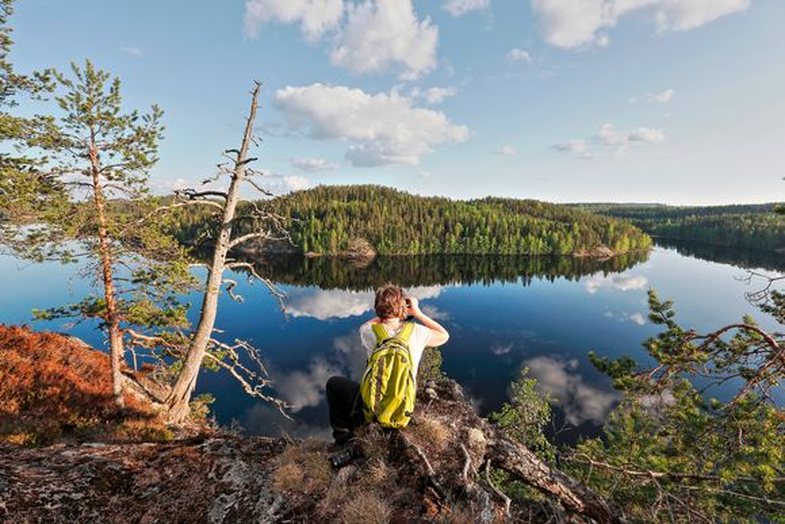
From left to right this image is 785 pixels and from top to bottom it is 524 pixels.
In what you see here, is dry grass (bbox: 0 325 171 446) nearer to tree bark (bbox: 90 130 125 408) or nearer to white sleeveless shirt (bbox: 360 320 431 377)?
tree bark (bbox: 90 130 125 408)

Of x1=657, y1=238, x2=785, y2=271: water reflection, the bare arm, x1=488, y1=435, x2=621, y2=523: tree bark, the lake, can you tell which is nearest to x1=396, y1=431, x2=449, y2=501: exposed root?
x1=488, y1=435, x2=621, y2=523: tree bark

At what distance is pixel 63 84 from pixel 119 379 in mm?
7544

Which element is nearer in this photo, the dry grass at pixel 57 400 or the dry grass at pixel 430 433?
the dry grass at pixel 430 433

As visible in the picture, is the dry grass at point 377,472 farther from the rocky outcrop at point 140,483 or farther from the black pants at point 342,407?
the rocky outcrop at point 140,483

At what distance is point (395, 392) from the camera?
14.6 feet

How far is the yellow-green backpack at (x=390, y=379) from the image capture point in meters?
4.34

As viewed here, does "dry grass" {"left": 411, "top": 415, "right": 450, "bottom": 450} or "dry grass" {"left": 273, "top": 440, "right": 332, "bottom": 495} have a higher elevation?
"dry grass" {"left": 411, "top": 415, "right": 450, "bottom": 450}

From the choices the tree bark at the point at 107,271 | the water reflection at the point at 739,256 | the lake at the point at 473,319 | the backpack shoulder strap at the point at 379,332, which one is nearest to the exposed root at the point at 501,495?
the backpack shoulder strap at the point at 379,332

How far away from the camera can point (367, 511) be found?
3.78 meters

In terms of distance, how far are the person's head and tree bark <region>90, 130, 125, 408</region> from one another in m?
8.17

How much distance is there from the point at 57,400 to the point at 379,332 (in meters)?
9.86

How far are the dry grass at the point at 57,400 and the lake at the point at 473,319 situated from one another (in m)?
1.71

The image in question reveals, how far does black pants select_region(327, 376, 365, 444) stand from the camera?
16.8ft

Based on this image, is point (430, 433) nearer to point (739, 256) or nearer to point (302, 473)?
point (302, 473)
